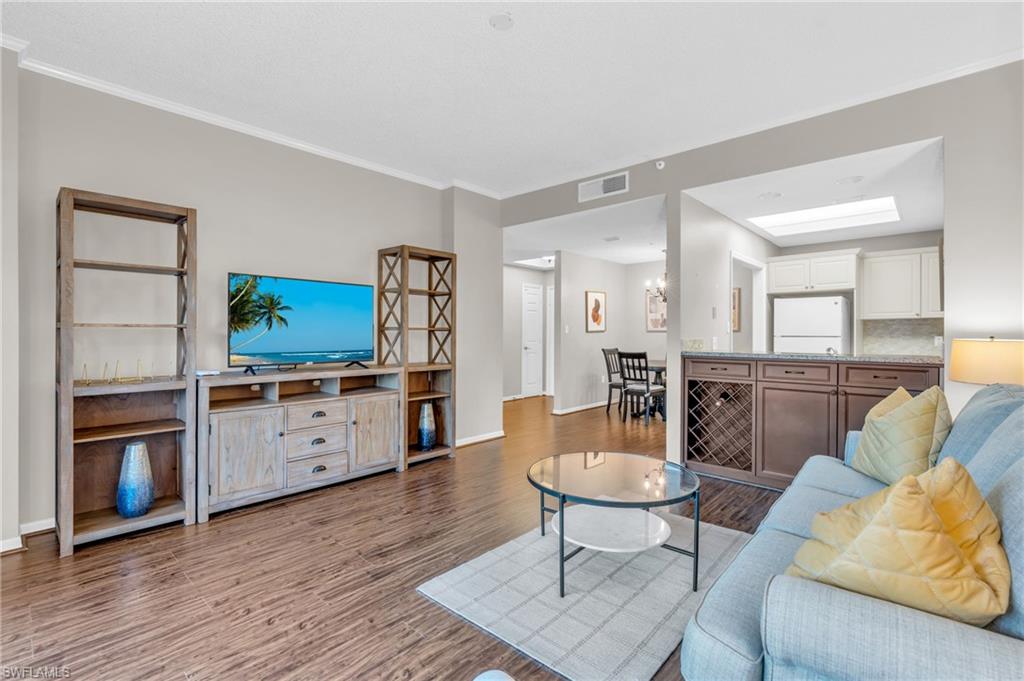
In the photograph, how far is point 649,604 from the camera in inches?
82.1

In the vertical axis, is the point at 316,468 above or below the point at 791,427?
below

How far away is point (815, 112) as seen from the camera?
3426mm

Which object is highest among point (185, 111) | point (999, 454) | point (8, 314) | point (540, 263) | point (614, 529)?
point (185, 111)

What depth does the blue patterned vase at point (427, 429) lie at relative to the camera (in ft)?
14.7

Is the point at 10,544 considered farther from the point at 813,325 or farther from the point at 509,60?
the point at 813,325

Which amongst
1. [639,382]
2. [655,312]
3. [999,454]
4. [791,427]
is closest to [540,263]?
[655,312]

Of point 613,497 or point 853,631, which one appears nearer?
point 853,631

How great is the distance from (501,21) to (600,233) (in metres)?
3.63

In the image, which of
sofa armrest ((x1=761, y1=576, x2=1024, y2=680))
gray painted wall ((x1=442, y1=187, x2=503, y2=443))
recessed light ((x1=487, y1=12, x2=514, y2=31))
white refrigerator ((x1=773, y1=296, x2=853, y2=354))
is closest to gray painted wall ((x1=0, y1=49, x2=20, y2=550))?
recessed light ((x1=487, y1=12, x2=514, y2=31))

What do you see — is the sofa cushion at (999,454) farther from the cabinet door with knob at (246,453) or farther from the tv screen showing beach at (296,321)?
the tv screen showing beach at (296,321)

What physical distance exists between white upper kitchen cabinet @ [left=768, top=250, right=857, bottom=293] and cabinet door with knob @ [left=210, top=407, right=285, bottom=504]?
5.85 m

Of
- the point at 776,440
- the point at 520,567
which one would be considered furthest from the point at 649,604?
the point at 776,440

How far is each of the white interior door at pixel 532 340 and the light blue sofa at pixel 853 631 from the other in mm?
7349

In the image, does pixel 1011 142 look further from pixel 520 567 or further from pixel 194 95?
pixel 194 95
